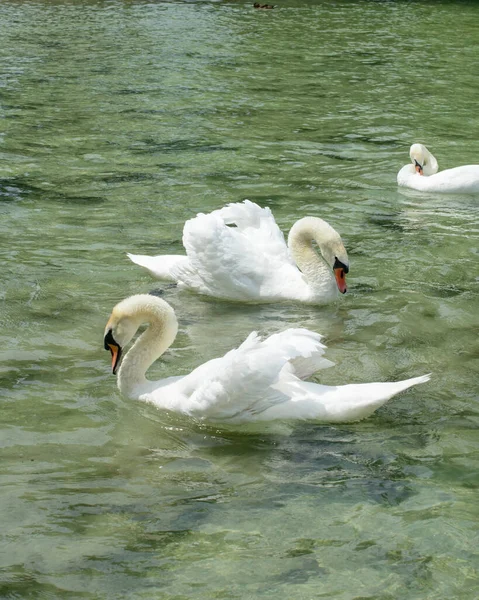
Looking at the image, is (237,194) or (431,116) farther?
(431,116)

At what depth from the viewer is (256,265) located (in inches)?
357

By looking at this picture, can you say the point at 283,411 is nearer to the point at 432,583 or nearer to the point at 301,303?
the point at 432,583

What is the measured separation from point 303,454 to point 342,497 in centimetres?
59

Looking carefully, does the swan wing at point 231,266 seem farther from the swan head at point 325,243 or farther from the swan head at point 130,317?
the swan head at point 130,317

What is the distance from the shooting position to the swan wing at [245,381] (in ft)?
21.1

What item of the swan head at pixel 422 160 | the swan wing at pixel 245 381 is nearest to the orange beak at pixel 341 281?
the swan wing at pixel 245 381

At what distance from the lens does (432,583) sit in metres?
4.93

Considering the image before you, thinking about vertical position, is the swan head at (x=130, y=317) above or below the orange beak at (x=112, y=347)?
above

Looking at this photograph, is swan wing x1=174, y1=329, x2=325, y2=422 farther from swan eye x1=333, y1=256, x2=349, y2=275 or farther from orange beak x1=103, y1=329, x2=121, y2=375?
swan eye x1=333, y1=256, x2=349, y2=275

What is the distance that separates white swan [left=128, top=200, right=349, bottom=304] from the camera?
8.91m

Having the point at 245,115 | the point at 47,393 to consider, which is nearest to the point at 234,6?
the point at 245,115

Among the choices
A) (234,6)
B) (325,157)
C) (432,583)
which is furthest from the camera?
(234,6)

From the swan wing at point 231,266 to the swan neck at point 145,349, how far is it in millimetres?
1742

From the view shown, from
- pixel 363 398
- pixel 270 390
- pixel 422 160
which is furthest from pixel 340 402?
pixel 422 160
